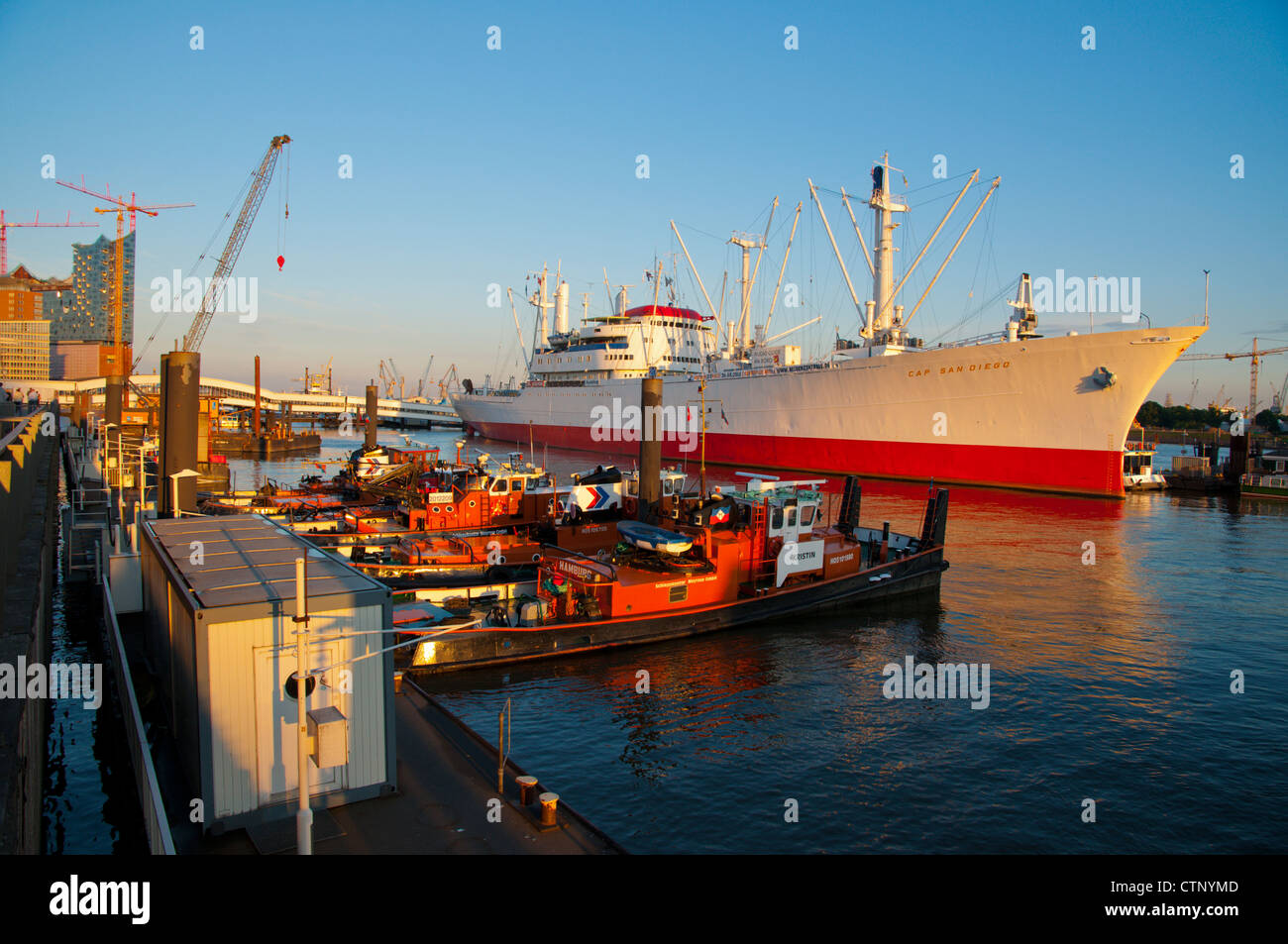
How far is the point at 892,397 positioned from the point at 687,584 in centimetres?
3828

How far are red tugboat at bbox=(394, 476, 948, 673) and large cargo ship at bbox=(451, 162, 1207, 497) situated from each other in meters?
10.2

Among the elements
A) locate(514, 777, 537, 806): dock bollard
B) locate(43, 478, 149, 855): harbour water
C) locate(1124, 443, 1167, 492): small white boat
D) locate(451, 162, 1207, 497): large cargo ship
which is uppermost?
locate(451, 162, 1207, 497): large cargo ship

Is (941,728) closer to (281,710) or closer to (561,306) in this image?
(281,710)

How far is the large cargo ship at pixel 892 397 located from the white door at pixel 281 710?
23.7 meters

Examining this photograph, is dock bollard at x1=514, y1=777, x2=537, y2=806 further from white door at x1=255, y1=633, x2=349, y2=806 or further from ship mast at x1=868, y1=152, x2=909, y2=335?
ship mast at x1=868, y1=152, x2=909, y2=335

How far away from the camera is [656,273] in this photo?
85.6 metres

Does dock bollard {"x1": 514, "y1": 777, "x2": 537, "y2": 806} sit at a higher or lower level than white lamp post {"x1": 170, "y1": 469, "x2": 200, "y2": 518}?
lower

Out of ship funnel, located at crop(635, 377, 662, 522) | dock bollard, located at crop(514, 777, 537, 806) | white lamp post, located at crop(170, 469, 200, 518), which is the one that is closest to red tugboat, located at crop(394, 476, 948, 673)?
ship funnel, located at crop(635, 377, 662, 522)

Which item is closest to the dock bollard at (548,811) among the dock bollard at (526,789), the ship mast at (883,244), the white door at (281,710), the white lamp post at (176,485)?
the dock bollard at (526,789)

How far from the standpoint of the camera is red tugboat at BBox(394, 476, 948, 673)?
60.1ft

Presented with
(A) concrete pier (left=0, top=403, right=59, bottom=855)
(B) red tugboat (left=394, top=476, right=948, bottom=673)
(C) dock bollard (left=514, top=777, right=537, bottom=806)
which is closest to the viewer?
(A) concrete pier (left=0, top=403, right=59, bottom=855)

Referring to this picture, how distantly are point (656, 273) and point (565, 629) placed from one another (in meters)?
71.9

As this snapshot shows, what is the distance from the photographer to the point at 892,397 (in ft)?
177
